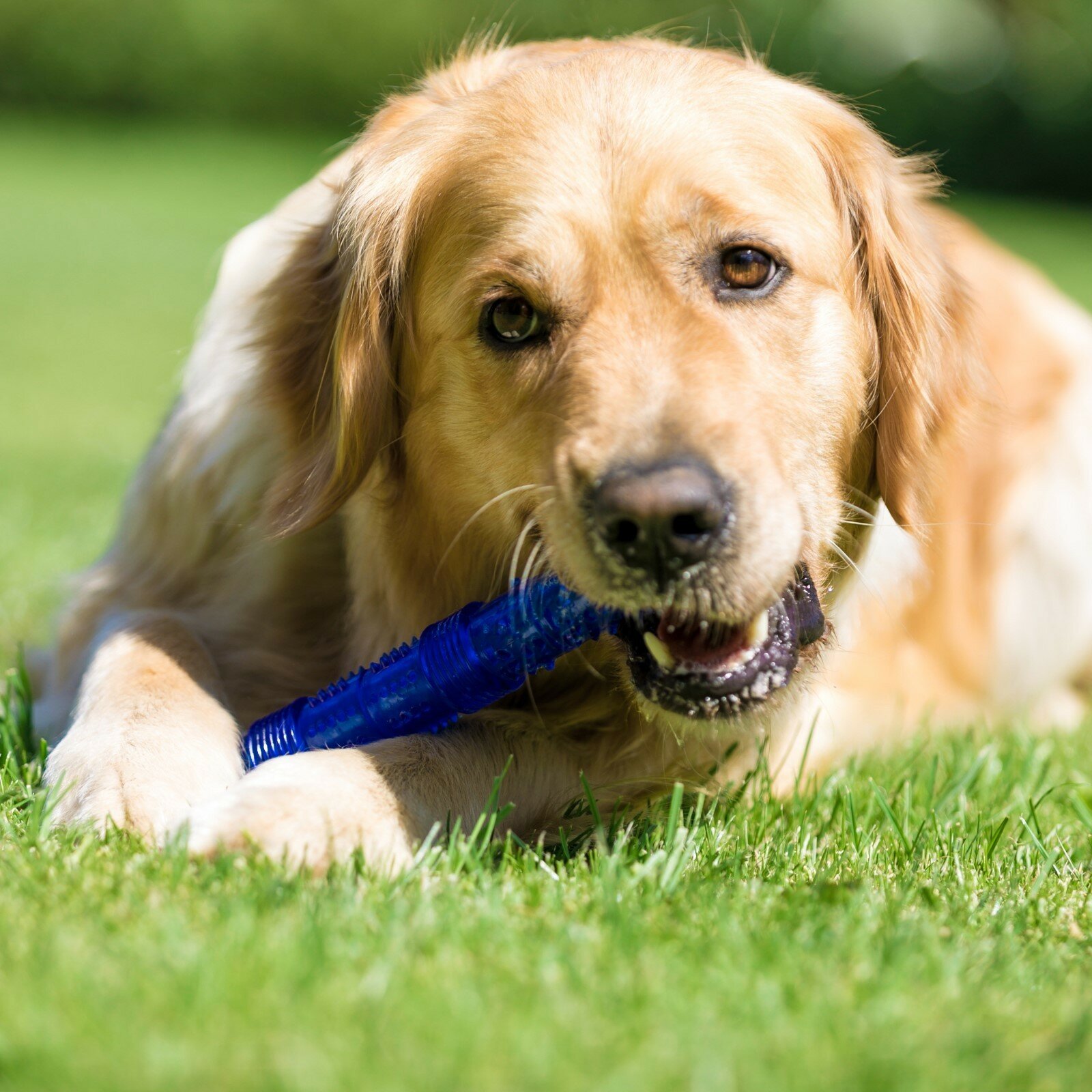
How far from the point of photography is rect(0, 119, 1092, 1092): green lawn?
1568 mm

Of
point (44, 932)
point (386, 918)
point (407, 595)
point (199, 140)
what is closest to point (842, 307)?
point (407, 595)

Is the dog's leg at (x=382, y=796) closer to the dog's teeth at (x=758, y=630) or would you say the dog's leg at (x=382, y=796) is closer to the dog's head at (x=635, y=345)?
the dog's head at (x=635, y=345)

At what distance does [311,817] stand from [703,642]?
804 millimetres

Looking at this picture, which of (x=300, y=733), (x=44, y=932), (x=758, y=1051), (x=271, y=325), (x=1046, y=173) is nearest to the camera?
(x=758, y=1051)

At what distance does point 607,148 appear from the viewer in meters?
2.76

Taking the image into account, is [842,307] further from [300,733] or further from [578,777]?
[300,733]

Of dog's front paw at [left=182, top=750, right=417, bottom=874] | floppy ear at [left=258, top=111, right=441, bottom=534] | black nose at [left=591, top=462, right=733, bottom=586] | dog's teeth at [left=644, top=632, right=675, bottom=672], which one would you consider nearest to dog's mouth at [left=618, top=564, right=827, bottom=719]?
dog's teeth at [left=644, top=632, right=675, bottom=672]

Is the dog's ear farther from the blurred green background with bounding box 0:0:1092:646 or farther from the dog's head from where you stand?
A: the blurred green background with bounding box 0:0:1092:646

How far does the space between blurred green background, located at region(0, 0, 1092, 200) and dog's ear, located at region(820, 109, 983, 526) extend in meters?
23.9

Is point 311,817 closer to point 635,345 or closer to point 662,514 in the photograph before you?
point 662,514

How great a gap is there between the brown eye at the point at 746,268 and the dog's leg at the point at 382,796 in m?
1.03

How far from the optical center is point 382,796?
2502 mm

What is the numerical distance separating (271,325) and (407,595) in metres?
0.74

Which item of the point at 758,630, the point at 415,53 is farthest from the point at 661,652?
the point at 415,53
